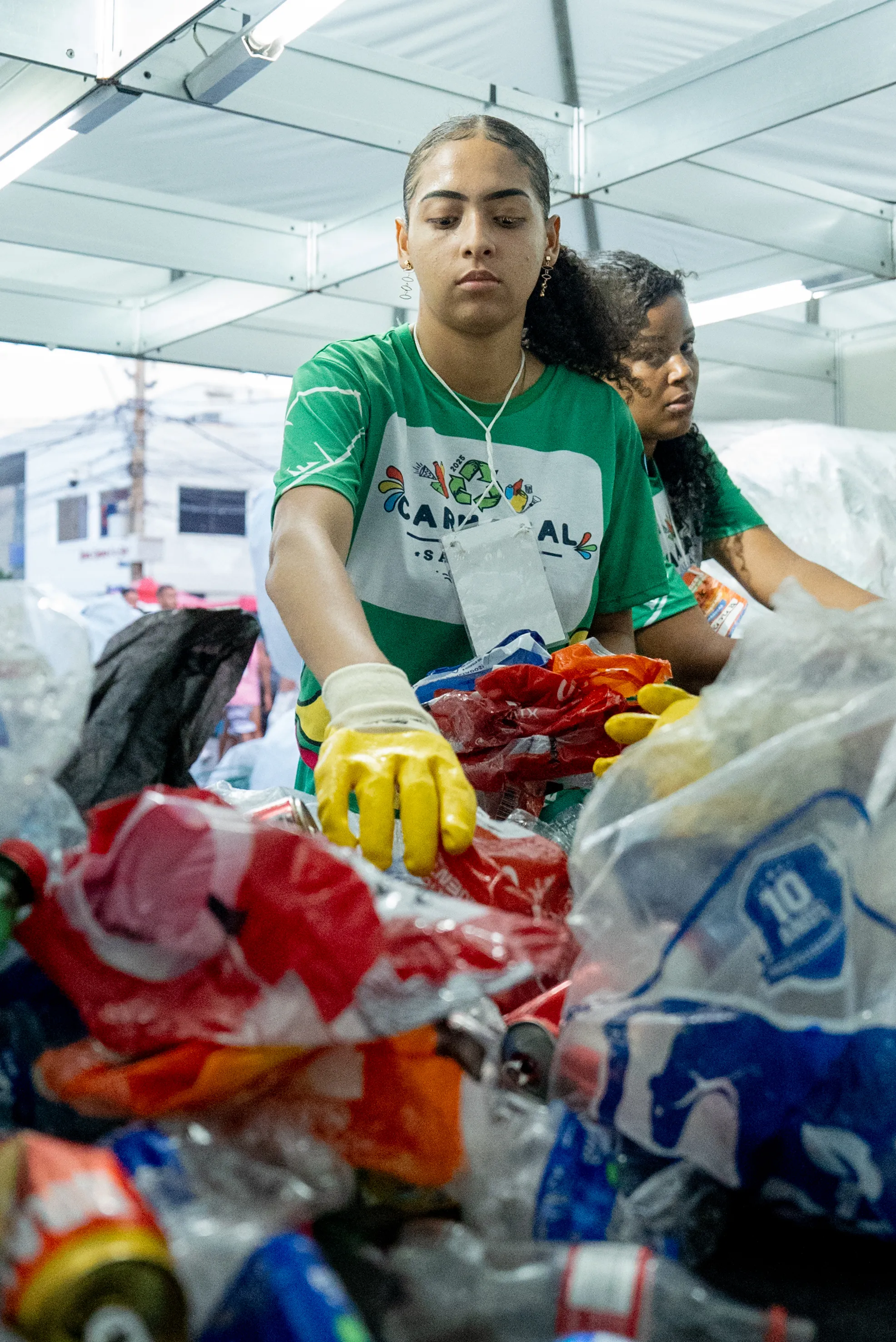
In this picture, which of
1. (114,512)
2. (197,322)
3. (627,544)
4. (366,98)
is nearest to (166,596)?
(114,512)

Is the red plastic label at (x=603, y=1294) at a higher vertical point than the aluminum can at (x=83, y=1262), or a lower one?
lower

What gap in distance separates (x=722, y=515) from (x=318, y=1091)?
6.22 feet

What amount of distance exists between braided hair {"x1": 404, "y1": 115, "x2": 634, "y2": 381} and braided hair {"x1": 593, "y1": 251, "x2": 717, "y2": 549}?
15.0 inches

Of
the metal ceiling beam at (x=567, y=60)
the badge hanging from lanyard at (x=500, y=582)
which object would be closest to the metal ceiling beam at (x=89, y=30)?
the metal ceiling beam at (x=567, y=60)

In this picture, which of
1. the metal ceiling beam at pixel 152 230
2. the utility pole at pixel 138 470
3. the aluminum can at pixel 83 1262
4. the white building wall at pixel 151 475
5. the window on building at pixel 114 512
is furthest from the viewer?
the window on building at pixel 114 512

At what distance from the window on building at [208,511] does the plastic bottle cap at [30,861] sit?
843 cm

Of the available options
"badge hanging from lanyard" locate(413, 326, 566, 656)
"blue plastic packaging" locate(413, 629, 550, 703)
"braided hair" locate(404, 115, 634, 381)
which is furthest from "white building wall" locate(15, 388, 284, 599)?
"blue plastic packaging" locate(413, 629, 550, 703)

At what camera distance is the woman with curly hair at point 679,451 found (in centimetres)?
220

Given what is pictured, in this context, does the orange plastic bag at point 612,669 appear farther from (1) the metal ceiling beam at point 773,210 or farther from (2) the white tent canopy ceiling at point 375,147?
(1) the metal ceiling beam at point 773,210

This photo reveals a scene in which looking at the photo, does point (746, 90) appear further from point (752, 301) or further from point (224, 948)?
point (224, 948)

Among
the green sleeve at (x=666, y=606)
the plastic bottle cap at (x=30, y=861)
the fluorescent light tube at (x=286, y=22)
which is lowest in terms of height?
the plastic bottle cap at (x=30, y=861)

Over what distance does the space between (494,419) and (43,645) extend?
83 cm

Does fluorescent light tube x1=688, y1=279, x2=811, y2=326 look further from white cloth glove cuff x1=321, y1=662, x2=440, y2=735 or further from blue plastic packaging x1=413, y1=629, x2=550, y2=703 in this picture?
white cloth glove cuff x1=321, y1=662, x2=440, y2=735

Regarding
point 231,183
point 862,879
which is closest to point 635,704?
point 862,879
